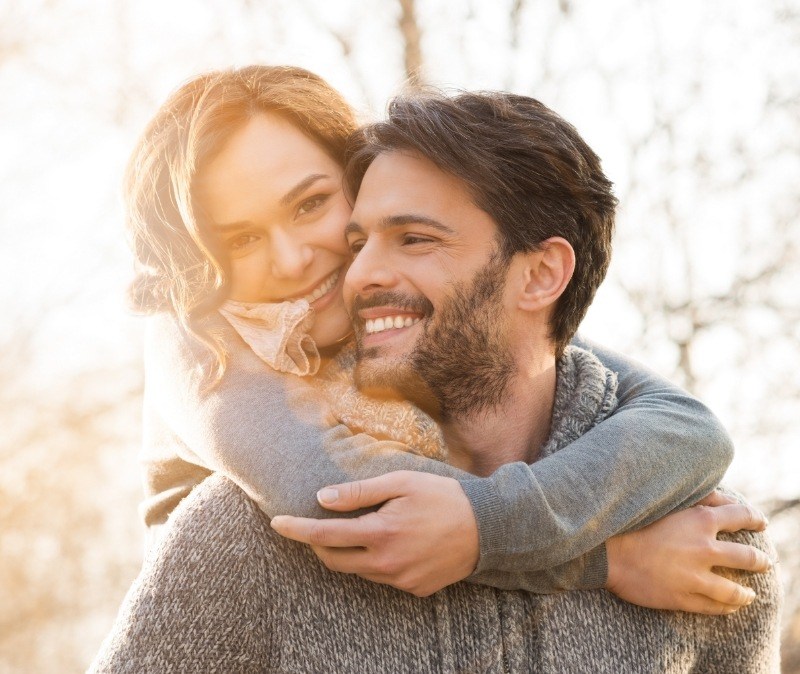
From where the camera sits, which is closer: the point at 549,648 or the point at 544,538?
the point at 544,538

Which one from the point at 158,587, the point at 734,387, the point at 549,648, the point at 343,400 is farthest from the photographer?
the point at 734,387

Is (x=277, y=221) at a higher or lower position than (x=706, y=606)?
higher

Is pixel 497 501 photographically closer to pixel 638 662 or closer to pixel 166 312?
pixel 638 662

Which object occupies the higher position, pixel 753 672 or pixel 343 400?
pixel 343 400

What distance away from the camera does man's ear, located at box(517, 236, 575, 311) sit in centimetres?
256

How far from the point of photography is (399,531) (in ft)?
5.82

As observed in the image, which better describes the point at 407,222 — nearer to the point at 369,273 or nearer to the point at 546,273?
the point at 369,273

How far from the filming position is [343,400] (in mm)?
2248

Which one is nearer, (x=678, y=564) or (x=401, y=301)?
(x=678, y=564)

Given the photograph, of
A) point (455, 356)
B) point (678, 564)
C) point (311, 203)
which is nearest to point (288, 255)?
point (311, 203)

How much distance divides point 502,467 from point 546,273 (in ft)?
2.64

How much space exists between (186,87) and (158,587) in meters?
1.48

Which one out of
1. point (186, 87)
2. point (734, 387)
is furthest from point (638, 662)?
point (734, 387)

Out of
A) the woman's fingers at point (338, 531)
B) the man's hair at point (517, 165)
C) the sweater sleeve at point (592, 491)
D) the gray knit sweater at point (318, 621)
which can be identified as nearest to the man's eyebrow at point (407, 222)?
the man's hair at point (517, 165)
